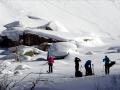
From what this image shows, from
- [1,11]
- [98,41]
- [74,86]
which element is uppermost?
[1,11]

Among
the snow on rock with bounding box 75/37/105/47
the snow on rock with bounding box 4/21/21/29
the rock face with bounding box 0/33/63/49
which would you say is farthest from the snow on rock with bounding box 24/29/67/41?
the snow on rock with bounding box 4/21/21/29

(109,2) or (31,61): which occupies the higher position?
(109,2)

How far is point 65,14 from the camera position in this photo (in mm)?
52250

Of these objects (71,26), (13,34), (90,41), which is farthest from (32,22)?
(90,41)

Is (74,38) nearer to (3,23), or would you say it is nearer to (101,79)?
(3,23)

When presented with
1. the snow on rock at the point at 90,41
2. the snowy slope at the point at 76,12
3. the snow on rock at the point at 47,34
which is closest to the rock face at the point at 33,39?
the snow on rock at the point at 47,34

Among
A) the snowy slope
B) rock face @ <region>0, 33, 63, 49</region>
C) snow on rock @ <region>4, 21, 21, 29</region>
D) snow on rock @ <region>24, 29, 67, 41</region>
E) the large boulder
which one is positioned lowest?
the large boulder

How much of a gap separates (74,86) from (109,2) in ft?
139

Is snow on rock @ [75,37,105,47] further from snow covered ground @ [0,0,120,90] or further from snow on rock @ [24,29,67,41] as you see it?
snow on rock @ [24,29,67,41]

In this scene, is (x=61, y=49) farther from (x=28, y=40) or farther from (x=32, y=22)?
(x=32, y=22)

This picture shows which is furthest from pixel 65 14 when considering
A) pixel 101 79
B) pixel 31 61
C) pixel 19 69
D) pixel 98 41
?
pixel 101 79

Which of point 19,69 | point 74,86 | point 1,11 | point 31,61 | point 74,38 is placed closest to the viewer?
point 74,86

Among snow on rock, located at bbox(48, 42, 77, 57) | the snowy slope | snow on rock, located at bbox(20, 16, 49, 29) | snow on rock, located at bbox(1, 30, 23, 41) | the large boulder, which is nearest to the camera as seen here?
the large boulder

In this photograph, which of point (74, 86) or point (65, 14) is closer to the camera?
point (74, 86)
